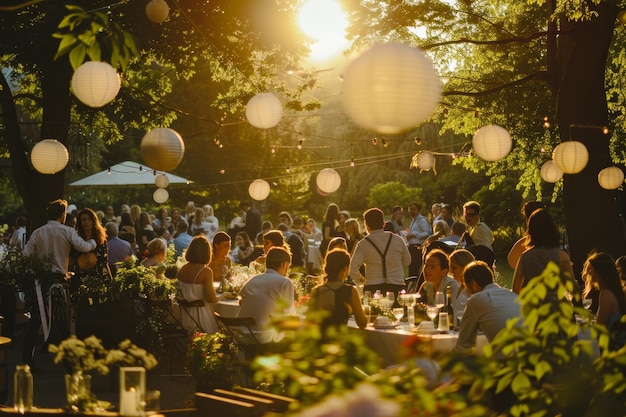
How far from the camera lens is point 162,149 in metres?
10.1

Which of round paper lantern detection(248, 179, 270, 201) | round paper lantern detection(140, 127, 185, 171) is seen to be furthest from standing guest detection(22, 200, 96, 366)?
round paper lantern detection(248, 179, 270, 201)

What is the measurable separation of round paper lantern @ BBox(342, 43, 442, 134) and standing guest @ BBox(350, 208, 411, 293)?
13.9 ft

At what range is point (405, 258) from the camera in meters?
10.3

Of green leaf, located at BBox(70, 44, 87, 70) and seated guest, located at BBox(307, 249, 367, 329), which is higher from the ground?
green leaf, located at BBox(70, 44, 87, 70)

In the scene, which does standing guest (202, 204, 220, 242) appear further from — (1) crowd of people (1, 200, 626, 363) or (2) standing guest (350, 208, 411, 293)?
(2) standing guest (350, 208, 411, 293)

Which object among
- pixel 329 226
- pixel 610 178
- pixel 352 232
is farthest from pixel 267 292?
pixel 329 226

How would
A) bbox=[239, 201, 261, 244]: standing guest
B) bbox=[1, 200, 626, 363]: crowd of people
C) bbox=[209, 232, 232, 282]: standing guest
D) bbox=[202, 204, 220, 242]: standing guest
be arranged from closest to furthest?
1. bbox=[1, 200, 626, 363]: crowd of people
2. bbox=[209, 232, 232, 282]: standing guest
3. bbox=[202, 204, 220, 242]: standing guest
4. bbox=[239, 201, 261, 244]: standing guest

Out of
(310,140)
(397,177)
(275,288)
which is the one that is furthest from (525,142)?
(310,140)

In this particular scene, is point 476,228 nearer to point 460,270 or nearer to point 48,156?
point 460,270

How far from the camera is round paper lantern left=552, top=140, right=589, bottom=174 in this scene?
39.3 feet

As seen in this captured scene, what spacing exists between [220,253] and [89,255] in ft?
4.77

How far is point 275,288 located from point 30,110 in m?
15.2

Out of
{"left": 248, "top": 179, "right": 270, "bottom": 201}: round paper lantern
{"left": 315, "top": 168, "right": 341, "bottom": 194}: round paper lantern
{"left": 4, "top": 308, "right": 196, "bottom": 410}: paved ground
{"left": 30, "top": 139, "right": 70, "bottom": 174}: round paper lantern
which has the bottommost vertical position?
{"left": 4, "top": 308, "right": 196, "bottom": 410}: paved ground

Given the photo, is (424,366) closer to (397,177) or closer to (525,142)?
(525,142)
